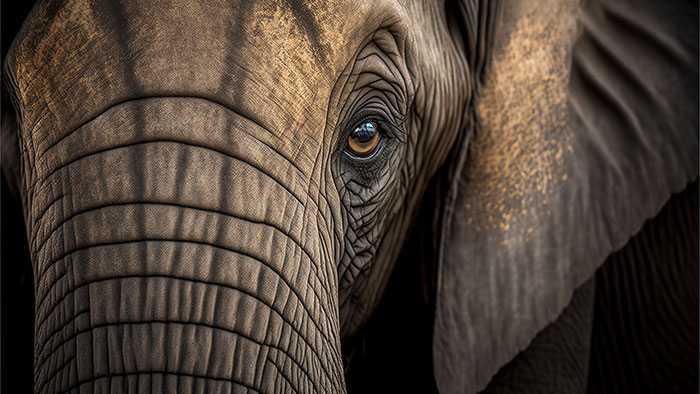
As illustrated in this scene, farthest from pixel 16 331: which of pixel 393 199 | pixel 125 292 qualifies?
pixel 125 292

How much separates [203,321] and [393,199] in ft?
1.70

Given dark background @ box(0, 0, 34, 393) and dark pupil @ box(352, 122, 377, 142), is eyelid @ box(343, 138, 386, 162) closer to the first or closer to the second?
dark pupil @ box(352, 122, 377, 142)

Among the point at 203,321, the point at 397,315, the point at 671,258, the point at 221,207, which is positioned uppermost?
the point at 671,258

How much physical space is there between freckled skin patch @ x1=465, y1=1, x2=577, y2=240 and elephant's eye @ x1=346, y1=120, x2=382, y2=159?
27 cm

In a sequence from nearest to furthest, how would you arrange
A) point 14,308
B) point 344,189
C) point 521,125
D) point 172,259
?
point 172,259, point 344,189, point 521,125, point 14,308

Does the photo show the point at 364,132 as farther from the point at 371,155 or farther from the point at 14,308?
the point at 14,308

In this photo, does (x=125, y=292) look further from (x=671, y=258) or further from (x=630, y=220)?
(x=671, y=258)

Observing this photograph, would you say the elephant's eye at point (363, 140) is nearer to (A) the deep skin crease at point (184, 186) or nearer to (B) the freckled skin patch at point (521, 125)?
(A) the deep skin crease at point (184, 186)

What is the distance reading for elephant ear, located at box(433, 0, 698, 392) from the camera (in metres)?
1.61

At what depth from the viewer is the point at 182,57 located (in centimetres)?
115

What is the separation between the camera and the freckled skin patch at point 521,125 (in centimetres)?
160

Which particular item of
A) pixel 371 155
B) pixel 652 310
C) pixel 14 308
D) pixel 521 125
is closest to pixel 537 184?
pixel 521 125

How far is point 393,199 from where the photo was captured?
1.55 metres

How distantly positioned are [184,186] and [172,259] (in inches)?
3.2
